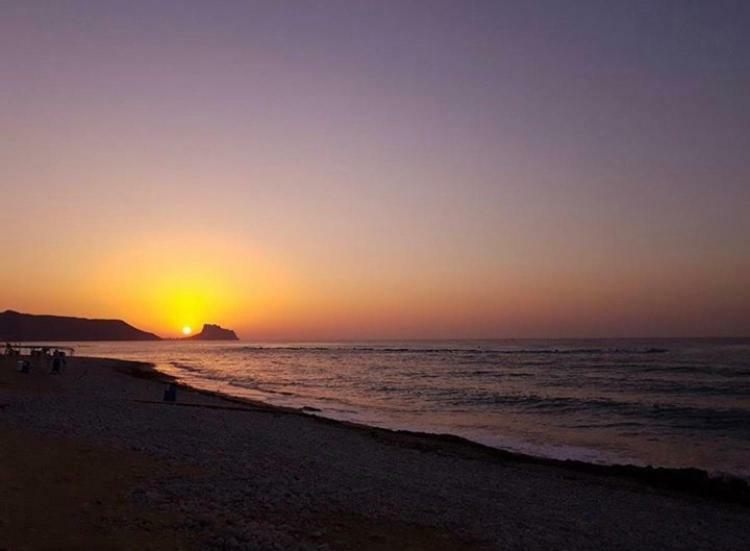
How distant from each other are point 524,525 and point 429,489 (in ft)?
8.92

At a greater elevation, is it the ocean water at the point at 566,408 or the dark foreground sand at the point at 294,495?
the dark foreground sand at the point at 294,495

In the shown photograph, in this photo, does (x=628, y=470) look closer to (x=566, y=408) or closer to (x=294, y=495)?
(x=294, y=495)

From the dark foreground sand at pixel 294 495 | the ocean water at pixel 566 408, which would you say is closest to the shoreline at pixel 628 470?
the dark foreground sand at pixel 294 495

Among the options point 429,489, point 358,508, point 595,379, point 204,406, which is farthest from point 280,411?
point 595,379

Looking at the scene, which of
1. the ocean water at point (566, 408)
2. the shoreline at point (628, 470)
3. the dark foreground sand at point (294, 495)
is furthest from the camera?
the ocean water at point (566, 408)

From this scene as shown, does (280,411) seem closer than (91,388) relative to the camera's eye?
Yes

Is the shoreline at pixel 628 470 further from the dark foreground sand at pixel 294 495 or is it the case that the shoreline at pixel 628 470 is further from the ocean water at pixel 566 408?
the ocean water at pixel 566 408

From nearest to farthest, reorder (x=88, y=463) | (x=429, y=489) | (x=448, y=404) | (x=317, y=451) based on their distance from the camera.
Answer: (x=88, y=463) < (x=429, y=489) < (x=317, y=451) < (x=448, y=404)

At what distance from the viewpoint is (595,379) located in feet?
172

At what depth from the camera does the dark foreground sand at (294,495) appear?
7934 millimetres

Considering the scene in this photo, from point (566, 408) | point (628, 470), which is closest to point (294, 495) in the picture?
point (628, 470)

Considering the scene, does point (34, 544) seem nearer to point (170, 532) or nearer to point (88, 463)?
point (170, 532)

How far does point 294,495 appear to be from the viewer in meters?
10.4

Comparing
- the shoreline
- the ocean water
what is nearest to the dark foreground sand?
the shoreline
